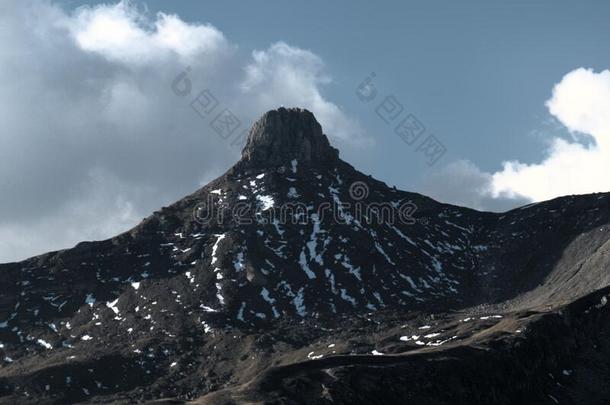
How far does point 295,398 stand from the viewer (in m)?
138

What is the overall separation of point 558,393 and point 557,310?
1284 inches

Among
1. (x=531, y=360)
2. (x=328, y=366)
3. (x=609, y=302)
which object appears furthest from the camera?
(x=609, y=302)

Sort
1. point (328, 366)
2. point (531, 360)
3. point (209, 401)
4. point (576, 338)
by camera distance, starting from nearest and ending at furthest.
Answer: point (209, 401)
point (328, 366)
point (531, 360)
point (576, 338)

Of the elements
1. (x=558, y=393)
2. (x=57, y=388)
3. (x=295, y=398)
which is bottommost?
(x=558, y=393)

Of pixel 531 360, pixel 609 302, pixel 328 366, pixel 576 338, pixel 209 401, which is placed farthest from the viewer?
pixel 609 302

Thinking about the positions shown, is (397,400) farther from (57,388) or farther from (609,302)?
(57,388)

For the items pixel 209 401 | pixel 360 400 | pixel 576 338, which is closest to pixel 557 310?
pixel 576 338

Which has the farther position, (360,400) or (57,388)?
(57,388)

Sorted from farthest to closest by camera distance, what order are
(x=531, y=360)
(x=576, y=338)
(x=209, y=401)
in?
(x=576, y=338) < (x=531, y=360) < (x=209, y=401)

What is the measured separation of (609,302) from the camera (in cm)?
19138

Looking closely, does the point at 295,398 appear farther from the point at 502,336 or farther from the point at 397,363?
the point at 502,336

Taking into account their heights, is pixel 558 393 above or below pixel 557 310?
below

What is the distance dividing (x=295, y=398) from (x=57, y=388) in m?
81.8

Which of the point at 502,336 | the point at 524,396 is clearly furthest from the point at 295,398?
the point at 502,336
